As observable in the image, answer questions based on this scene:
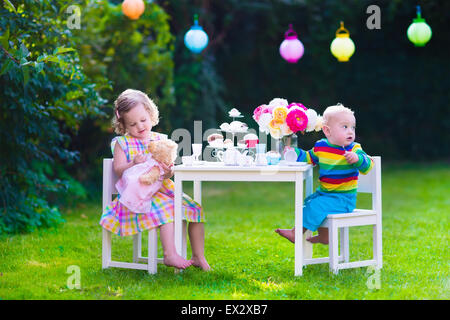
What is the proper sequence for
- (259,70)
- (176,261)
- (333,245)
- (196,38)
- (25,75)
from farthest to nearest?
(259,70), (196,38), (333,245), (176,261), (25,75)

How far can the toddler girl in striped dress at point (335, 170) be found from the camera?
423 centimetres

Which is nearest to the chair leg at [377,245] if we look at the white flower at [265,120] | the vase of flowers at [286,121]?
the vase of flowers at [286,121]

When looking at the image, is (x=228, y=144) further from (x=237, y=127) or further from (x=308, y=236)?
(x=308, y=236)

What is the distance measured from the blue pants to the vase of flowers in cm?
42

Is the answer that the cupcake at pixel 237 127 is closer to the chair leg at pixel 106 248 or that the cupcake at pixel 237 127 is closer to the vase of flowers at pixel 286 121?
the vase of flowers at pixel 286 121

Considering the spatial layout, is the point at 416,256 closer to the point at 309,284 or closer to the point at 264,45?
the point at 309,284

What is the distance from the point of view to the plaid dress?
162 inches

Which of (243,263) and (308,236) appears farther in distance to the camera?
(243,263)

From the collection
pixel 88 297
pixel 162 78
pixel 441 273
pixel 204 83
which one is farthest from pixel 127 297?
pixel 204 83

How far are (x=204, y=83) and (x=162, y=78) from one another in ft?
7.38

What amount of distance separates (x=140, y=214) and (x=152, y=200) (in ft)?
0.42

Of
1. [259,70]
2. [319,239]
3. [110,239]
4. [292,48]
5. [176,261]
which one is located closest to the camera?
[176,261]

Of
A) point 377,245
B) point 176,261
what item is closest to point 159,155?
point 176,261

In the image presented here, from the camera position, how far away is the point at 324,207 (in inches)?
167
